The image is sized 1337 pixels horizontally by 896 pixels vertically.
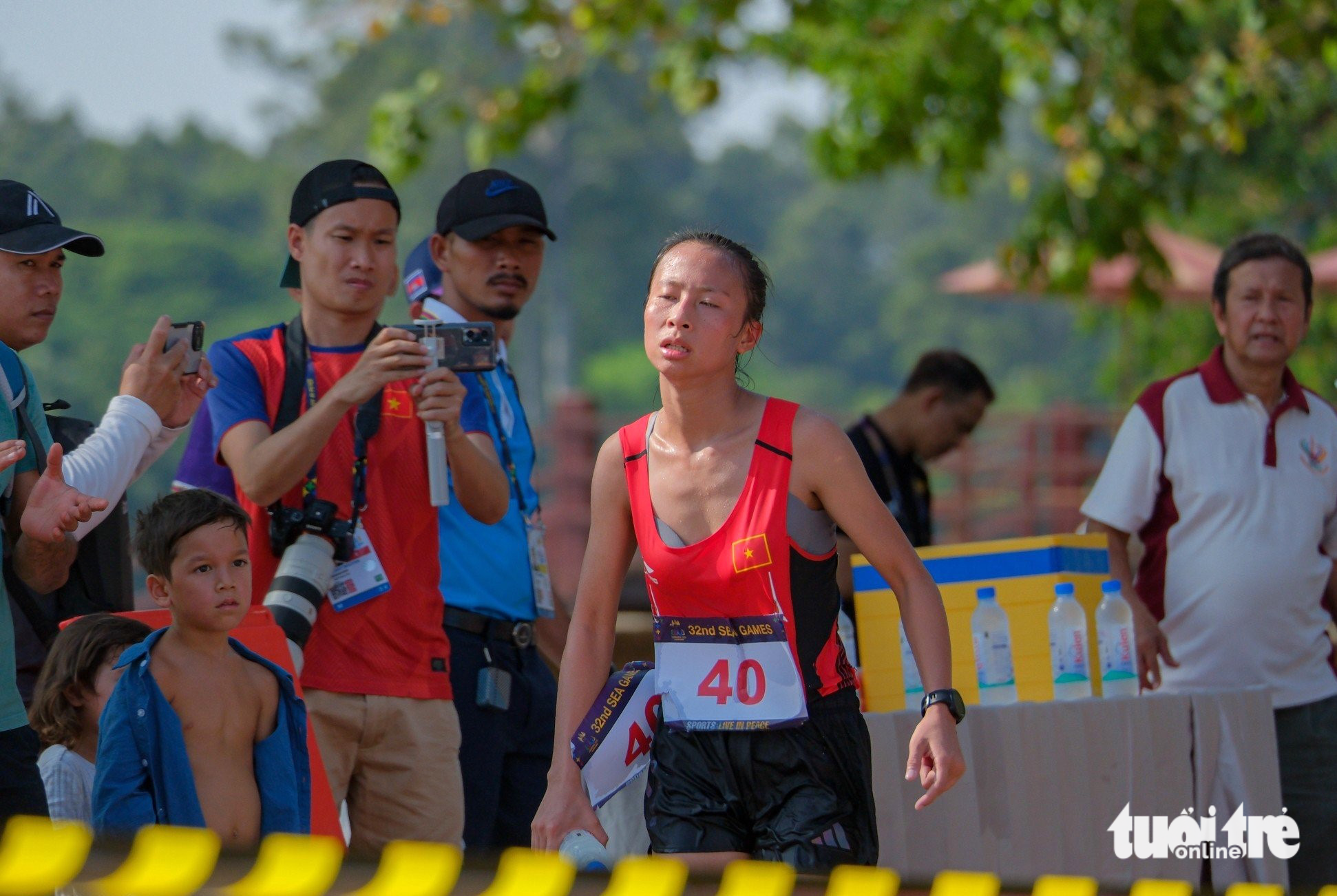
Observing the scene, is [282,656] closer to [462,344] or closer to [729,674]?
[462,344]

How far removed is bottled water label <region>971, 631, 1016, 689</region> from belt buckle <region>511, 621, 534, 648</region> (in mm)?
1202

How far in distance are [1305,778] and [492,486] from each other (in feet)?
8.44

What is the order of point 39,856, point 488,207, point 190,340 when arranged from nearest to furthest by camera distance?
point 39,856
point 190,340
point 488,207

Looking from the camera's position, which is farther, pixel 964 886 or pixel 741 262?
pixel 741 262

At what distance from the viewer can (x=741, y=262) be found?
3576 millimetres

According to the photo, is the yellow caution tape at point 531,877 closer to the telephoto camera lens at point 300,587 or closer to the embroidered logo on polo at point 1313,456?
the telephoto camera lens at point 300,587

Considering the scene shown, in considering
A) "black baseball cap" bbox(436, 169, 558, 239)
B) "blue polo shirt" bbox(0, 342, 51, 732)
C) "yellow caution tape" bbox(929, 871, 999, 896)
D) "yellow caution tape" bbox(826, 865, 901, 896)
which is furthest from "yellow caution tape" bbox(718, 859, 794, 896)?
"black baseball cap" bbox(436, 169, 558, 239)

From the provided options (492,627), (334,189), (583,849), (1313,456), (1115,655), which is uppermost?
(334,189)

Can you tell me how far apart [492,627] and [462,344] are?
0.83 m

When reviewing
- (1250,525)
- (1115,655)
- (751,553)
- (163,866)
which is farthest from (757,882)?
(1250,525)

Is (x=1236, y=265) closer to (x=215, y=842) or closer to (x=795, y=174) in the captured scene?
(x=215, y=842)

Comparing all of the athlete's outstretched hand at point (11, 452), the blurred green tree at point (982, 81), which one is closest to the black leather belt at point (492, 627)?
the athlete's outstretched hand at point (11, 452)

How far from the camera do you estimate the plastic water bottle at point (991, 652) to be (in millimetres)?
4965

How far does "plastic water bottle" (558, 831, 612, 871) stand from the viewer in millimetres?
3322
